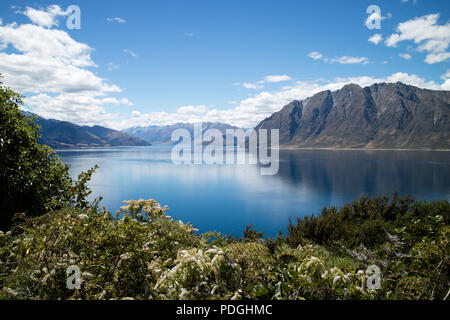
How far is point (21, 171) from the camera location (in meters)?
6.06

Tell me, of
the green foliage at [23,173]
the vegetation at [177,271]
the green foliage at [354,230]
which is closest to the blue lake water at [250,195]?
the green foliage at [354,230]

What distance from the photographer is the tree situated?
18.4 ft

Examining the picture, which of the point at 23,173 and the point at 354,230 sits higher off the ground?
the point at 23,173

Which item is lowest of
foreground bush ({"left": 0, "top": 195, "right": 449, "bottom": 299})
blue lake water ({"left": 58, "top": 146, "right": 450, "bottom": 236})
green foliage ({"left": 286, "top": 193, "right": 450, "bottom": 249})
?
blue lake water ({"left": 58, "top": 146, "right": 450, "bottom": 236})

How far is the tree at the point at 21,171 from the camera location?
561cm

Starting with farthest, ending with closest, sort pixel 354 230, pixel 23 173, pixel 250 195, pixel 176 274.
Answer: pixel 250 195
pixel 354 230
pixel 23 173
pixel 176 274

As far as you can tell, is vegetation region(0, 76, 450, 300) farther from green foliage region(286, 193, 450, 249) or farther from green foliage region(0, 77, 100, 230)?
green foliage region(286, 193, 450, 249)

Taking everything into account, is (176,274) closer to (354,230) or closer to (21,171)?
(21,171)

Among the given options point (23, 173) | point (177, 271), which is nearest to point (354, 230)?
point (177, 271)

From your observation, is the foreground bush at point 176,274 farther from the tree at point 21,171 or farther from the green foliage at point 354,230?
the green foliage at point 354,230

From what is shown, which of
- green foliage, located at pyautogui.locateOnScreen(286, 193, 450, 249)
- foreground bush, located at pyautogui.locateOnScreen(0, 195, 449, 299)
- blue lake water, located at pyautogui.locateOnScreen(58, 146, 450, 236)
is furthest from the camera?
blue lake water, located at pyautogui.locateOnScreen(58, 146, 450, 236)

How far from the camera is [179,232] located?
12.2ft

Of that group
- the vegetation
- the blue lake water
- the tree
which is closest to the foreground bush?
the vegetation

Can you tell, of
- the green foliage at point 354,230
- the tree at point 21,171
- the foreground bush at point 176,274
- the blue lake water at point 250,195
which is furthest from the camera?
the blue lake water at point 250,195
